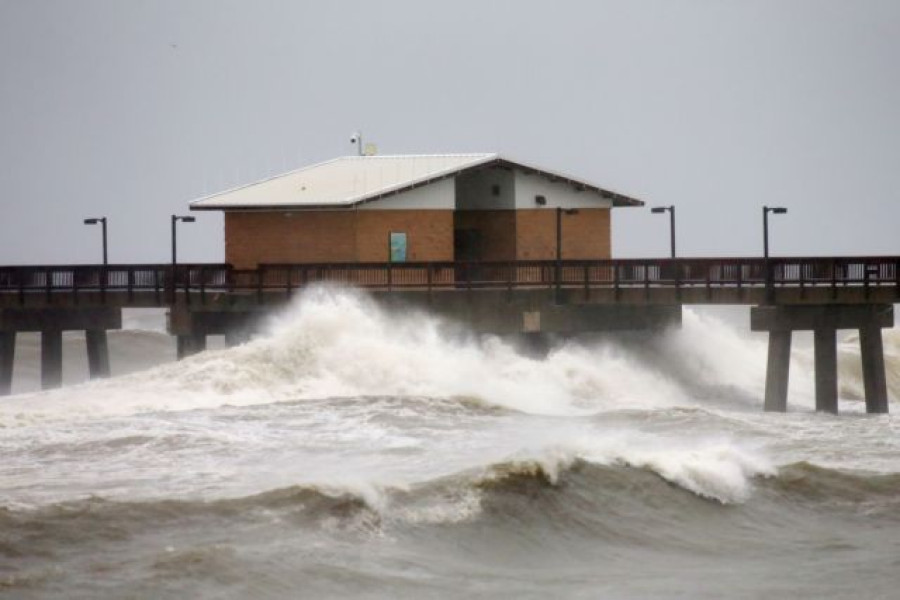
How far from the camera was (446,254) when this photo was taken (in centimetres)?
5266

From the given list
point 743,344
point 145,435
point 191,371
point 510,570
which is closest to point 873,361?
point 743,344

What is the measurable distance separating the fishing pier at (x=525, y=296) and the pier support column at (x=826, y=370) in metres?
0.03

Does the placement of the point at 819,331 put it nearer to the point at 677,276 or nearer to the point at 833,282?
the point at 833,282

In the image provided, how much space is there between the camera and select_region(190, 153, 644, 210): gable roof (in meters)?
51.4

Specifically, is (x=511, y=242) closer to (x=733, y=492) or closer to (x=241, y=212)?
(x=241, y=212)

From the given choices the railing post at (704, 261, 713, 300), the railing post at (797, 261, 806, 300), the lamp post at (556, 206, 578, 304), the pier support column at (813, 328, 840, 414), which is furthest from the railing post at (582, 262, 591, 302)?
the pier support column at (813, 328, 840, 414)

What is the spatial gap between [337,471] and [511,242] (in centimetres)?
2531

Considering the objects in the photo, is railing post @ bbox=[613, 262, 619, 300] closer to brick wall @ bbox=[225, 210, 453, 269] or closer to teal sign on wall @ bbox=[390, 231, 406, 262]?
brick wall @ bbox=[225, 210, 453, 269]

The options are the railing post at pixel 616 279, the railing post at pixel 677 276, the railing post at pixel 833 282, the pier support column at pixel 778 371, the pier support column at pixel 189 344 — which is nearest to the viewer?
the railing post at pixel 833 282

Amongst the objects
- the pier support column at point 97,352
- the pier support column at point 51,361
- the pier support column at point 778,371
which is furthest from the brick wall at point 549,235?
the pier support column at point 51,361

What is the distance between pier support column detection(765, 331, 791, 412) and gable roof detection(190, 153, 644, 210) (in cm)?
1091

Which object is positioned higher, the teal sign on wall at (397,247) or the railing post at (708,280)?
the teal sign on wall at (397,247)

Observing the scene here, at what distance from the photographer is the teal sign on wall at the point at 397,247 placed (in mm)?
51719

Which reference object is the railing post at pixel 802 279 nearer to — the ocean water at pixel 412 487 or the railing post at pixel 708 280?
the railing post at pixel 708 280
